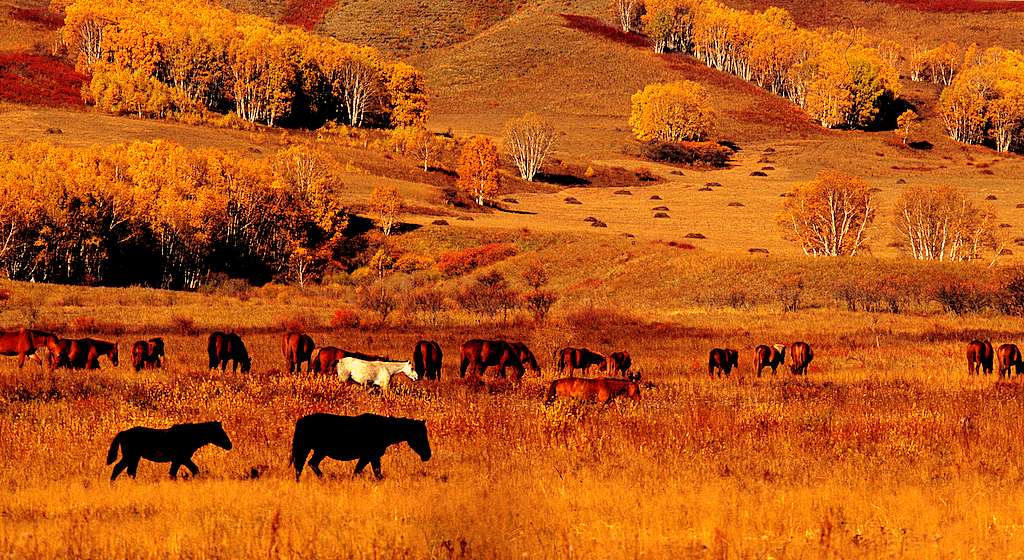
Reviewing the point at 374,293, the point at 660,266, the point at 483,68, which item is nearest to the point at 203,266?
the point at 374,293

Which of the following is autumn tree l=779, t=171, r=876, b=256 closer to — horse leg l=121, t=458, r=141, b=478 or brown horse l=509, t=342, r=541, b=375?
brown horse l=509, t=342, r=541, b=375

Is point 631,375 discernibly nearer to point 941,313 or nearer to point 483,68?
point 941,313

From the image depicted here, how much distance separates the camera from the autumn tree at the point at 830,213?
2746 inches

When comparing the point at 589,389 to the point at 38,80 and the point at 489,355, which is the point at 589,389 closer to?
the point at 489,355

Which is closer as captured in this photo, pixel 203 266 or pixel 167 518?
pixel 167 518

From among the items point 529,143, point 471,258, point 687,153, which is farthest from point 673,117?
point 471,258

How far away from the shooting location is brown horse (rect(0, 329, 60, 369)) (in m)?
23.4

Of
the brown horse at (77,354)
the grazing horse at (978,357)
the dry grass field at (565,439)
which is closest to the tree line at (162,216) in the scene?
the dry grass field at (565,439)

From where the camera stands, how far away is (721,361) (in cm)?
2597

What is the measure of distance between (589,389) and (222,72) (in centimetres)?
11196

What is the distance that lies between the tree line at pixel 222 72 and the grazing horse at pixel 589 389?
10164 centimetres

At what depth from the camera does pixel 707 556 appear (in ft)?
26.1

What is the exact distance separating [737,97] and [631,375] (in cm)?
15273

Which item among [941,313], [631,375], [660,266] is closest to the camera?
[631,375]
